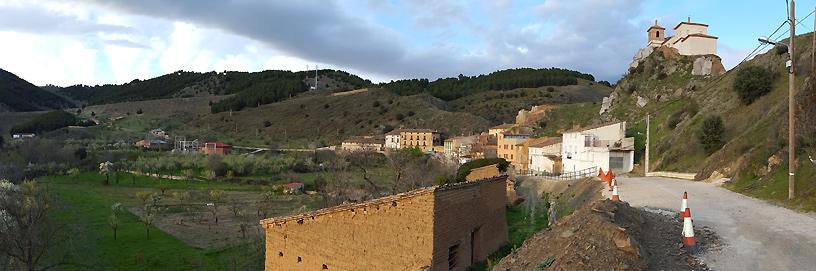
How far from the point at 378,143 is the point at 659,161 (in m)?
68.4

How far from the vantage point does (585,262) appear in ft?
24.3

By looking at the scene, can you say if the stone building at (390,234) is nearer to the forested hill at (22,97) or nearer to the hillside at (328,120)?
the hillside at (328,120)

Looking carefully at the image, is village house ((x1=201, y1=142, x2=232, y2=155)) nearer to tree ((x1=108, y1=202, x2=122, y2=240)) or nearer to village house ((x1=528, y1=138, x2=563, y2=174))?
tree ((x1=108, y1=202, x2=122, y2=240))

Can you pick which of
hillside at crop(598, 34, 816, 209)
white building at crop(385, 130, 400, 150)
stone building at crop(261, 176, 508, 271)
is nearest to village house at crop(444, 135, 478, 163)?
white building at crop(385, 130, 400, 150)

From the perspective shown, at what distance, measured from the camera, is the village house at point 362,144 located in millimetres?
100456

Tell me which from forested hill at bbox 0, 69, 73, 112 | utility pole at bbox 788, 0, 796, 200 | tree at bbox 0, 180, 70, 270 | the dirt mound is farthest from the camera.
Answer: forested hill at bbox 0, 69, 73, 112

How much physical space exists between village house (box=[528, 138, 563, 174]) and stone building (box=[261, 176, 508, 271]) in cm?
4245

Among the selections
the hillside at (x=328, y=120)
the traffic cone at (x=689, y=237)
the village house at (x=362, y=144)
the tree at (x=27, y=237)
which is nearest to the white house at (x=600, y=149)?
the traffic cone at (x=689, y=237)

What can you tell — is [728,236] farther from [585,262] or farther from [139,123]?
[139,123]

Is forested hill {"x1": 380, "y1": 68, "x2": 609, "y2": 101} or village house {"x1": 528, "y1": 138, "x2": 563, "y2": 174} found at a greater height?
forested hill {"x1": 380, "y1": 68, "x2": 609, "y2": 101}

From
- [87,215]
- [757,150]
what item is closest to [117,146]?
[87,215]

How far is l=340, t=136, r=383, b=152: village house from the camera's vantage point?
100 metres

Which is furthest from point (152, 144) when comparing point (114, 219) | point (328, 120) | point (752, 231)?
point (752, 231)

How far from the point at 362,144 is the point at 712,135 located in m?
72.6
